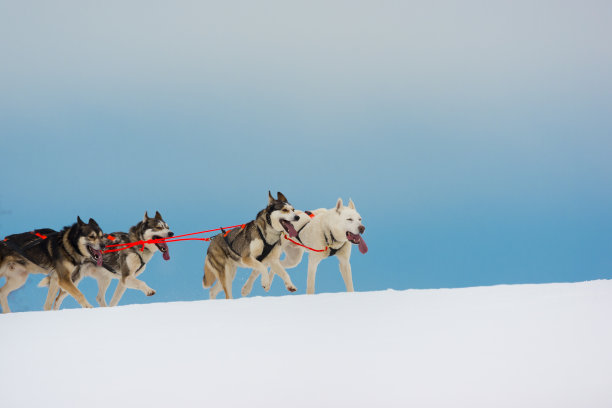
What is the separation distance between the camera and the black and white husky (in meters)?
9.52

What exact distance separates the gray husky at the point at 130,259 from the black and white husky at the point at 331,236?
4.69 ft

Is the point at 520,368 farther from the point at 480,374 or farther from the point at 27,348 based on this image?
the point at 27,348

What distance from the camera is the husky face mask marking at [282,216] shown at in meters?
9.27

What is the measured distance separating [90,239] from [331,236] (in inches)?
123

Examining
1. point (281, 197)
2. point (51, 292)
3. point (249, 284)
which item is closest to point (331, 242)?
point (281, 197)

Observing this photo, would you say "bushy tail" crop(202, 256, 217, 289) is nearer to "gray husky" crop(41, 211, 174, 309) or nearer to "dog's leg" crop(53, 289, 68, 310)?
"gray husky" crop(41, 211, 174, 309)

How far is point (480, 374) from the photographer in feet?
17.0

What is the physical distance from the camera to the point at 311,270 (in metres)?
9.62

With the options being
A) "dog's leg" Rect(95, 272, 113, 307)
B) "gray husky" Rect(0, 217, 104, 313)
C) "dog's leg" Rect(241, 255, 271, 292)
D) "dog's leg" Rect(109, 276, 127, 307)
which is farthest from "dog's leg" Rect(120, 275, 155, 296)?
"dog's leg" Rect(241, 255, 271, 292)

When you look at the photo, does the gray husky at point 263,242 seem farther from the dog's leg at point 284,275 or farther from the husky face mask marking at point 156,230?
the husky face mask marking at point 156,230

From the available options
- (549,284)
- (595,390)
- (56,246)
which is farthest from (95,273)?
(595,390)

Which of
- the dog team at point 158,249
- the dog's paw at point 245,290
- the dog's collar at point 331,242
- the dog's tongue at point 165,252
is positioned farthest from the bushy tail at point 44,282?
the dog's collar at point 331,242

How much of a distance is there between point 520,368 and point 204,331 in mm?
2812

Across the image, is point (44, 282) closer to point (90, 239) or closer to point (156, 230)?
point (90, 239)
